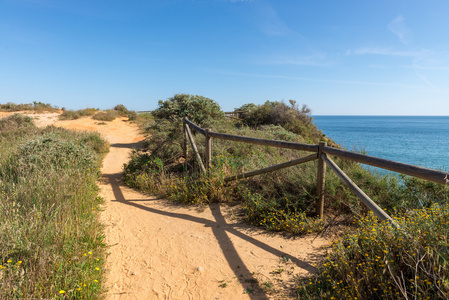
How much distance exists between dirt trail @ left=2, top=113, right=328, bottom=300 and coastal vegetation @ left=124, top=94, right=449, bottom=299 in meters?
0.32

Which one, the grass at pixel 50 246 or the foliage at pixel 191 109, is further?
the foliage at pixel 191 109

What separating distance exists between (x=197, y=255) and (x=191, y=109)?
28.6 feet

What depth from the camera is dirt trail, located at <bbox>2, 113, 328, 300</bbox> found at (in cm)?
318

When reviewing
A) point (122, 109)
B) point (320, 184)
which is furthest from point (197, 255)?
point (122, 109)

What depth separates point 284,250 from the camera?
13.1ft

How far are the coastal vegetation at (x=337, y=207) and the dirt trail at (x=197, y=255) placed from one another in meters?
0.32

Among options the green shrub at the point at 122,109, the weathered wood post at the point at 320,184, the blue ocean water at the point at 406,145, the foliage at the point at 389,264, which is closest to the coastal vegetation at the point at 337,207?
the foliage at the point at 389,264

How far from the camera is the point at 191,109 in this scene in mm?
11836

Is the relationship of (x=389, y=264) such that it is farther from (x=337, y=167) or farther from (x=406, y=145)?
(x=406, y=145)

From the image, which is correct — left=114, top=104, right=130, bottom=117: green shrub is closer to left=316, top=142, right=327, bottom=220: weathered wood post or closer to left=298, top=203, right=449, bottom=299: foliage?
left=316, top=142, right=327, bottom=220: weathered wood post

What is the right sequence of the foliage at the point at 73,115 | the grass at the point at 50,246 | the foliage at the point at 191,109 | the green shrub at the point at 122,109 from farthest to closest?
the green shrub at the point at 122,109, the foliage at the point at 73,115, the foliage at the point at 191,109, the grass at the point at 50,246

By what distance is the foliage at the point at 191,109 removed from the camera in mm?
11711

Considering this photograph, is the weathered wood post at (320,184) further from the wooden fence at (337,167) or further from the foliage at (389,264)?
the foliage at (389,264)

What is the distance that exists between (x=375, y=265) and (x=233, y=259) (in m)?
1.98
